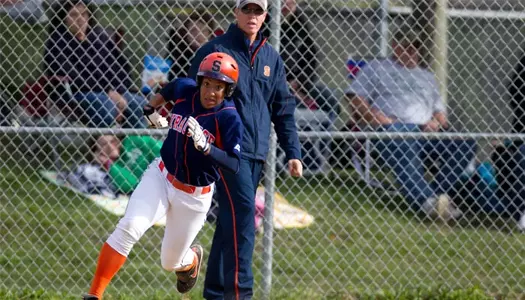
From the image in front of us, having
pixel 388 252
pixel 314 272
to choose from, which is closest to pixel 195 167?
pixel 314 272

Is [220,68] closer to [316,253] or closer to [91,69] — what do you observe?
[91,69]

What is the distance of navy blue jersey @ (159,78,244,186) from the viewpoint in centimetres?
535

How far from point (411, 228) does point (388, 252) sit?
0.52 metres

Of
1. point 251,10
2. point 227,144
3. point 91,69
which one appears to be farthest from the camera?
point 91,69

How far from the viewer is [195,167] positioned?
5.46 meters

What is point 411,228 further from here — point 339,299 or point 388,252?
point 339,299

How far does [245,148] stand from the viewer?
18.9 feet

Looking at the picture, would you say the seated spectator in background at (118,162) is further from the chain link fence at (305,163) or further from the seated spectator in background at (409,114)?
the seated spectator in background at (409,114)

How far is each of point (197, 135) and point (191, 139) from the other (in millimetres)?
423

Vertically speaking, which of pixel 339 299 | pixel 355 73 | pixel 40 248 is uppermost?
pixel 355 73

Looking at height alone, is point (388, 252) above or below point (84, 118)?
below

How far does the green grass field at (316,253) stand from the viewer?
7.20 m

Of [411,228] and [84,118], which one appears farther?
[411,228]

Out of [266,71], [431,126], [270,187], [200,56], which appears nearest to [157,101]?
[200,56]
